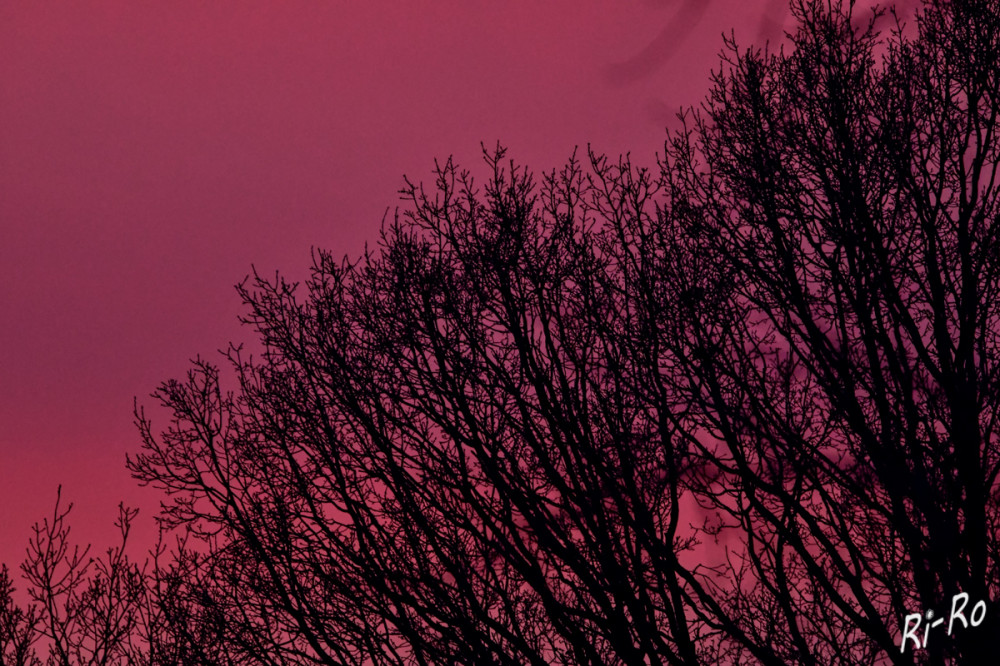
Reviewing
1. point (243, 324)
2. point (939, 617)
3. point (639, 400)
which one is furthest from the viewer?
point (243, 324)

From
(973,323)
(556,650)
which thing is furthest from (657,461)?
(973,323)

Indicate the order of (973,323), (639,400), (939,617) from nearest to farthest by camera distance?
(939,617) → (973,323) → (639,400)

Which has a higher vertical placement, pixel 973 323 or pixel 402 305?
pixel 402 305

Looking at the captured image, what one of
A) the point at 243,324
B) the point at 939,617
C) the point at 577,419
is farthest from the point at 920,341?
the point at 243,324

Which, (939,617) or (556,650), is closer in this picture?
(939,617)

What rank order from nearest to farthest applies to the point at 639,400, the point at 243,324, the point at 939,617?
the point at 939,617
the point at 639,400
the point at 243,324

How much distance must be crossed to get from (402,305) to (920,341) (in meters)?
5.53

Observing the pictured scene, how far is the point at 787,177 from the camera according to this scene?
970 cm

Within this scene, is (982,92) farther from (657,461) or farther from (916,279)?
(657,461)

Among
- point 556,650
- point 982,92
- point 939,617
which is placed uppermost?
point 982,92

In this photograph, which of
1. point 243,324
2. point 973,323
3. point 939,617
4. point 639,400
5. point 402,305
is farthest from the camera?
point 243,324

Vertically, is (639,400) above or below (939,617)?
above

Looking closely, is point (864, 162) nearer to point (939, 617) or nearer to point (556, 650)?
point (939, 617)

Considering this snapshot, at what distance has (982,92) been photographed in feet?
31.9
